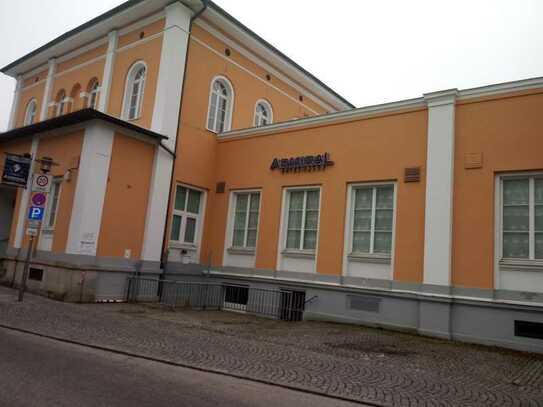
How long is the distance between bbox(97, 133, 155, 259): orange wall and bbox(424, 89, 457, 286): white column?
8.18 metres

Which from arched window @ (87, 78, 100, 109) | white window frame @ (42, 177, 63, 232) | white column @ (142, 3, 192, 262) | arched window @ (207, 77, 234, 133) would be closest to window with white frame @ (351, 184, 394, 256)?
white column @ (142, 3, 192, 262)

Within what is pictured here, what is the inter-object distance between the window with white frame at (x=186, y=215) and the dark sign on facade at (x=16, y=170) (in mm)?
4529

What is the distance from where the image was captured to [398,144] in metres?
12.4

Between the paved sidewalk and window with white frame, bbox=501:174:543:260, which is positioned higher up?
window with white frame, bbox=501:174:543:260

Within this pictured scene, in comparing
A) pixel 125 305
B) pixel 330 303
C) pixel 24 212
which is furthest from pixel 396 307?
pixel 24 212

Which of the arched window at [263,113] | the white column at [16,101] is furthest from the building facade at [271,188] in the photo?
the white column at [16,101]

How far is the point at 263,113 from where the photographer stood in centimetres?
2031

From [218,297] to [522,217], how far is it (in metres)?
9.01

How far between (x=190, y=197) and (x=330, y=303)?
→ 640 cm

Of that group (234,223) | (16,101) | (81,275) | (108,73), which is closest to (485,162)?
(234,223)

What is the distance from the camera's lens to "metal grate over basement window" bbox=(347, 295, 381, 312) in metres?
11.8

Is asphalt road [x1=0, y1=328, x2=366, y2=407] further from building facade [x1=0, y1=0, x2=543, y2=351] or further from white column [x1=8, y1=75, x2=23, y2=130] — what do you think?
white column [x1=8, y1=75, x2=23, y2=130]

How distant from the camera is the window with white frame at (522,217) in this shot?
400 inches

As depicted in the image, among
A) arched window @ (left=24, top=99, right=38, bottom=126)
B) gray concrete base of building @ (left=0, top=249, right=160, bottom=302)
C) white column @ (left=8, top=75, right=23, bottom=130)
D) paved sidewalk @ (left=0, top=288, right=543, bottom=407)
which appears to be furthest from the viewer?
→ white column @ (left=8, top=75, right=23, bottom=130)
